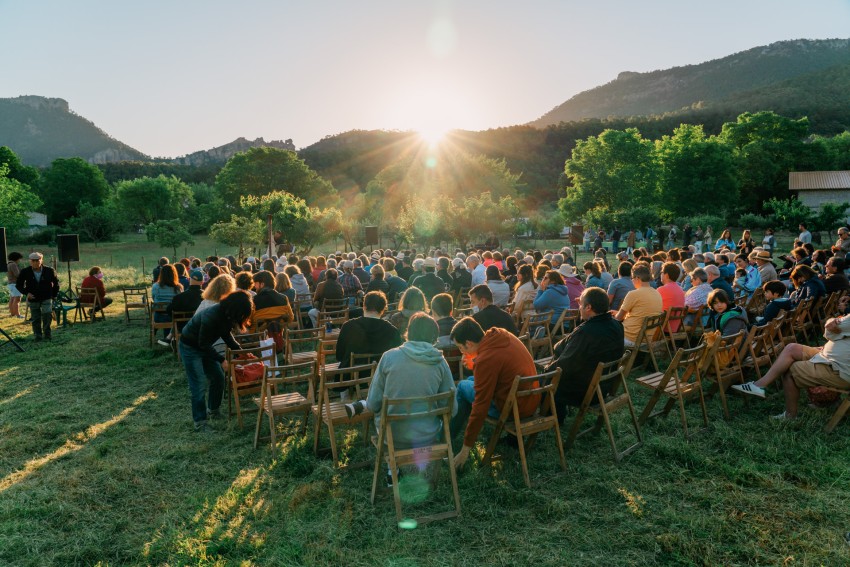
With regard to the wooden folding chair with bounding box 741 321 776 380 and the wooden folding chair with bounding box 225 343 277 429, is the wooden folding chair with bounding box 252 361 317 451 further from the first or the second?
the wooden folding chair with bounding box 741 321 776 380

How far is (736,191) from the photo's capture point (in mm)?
42469

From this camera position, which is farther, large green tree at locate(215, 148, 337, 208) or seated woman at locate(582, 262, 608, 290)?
large green tree at locate(215, 148, 337, 208)

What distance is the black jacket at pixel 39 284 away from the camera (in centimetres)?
967

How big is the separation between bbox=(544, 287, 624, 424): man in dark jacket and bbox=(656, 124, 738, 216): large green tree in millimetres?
42876

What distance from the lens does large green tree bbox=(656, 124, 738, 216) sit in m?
41.6

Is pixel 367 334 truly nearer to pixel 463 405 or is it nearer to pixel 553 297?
pixel 463 405

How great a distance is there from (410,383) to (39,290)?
9468 millimetres

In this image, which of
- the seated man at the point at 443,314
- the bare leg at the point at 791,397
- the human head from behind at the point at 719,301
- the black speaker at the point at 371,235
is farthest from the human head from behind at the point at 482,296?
the black speaker at the point at 371,235

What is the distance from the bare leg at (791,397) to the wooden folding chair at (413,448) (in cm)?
374

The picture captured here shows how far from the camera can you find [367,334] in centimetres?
503

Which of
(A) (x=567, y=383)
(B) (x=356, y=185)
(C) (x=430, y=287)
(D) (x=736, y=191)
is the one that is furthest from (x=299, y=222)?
(B) (x=356, y=185)

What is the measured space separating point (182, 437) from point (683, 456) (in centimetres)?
498

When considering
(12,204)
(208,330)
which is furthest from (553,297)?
(12,204)

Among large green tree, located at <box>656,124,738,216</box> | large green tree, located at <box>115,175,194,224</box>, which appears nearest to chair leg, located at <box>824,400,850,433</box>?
large green tree, located at <box>656,124,738,216</box>
